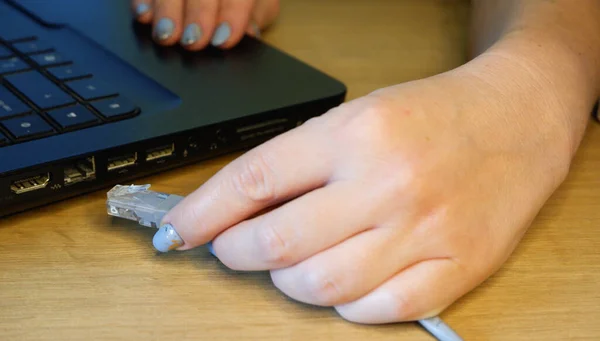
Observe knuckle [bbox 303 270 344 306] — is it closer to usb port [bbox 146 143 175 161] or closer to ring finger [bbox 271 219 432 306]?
ring finger [bbox 271 219 432 306]

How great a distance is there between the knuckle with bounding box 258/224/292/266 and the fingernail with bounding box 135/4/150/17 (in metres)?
0.40

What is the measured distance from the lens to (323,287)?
1.44 feet

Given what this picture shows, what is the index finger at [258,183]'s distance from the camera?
0.45 meters

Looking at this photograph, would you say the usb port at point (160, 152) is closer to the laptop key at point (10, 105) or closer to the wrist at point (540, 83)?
the laptop key at point (10, 105)

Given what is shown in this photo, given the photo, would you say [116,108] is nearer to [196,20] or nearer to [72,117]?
[72,117]

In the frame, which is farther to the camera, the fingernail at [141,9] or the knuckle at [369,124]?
the fingernail at [141,9]

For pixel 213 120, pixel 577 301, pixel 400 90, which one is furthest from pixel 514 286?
pixel 213 120

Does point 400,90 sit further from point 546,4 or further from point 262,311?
point 546,4

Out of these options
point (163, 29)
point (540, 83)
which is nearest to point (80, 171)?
point (163, 29)

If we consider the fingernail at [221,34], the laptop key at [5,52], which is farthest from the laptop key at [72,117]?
the fingernail at [221,34]

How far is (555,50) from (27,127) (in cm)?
42

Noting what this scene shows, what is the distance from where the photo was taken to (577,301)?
18.9 inches

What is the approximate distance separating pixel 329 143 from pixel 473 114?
0.38 feet

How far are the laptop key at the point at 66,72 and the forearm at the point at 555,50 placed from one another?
0.32 meters
